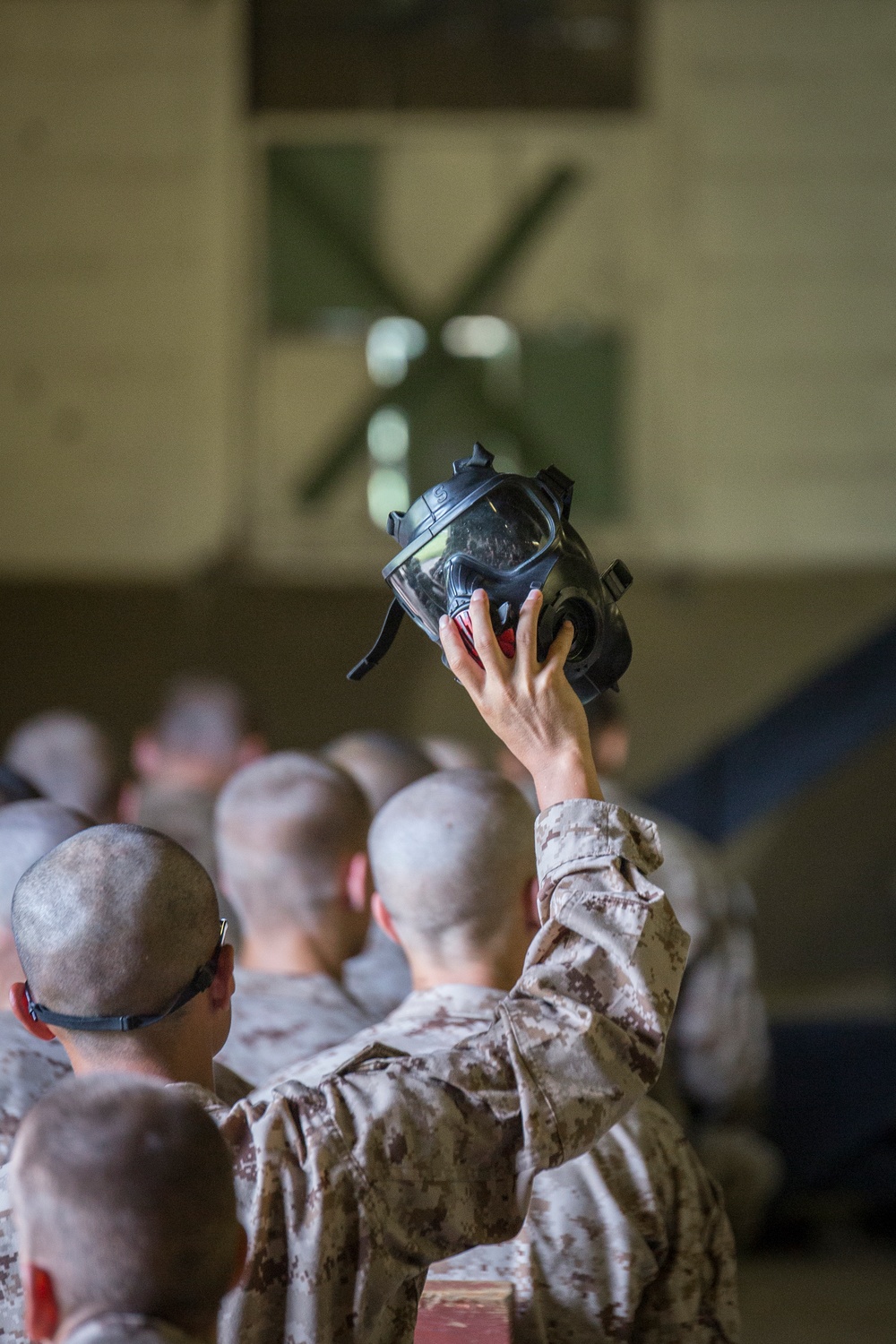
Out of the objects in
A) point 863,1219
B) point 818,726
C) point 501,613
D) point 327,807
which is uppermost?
point 501,613

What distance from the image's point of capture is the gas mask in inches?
61.3

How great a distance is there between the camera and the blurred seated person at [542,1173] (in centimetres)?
185

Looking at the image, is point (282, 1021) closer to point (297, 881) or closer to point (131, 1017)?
point (297, 881)

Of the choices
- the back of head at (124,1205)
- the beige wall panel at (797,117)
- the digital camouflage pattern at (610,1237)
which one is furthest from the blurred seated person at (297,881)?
the beige wall panel at (797,117)

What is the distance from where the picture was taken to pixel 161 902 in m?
1.55

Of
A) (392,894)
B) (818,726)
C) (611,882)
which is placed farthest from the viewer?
(818,726)

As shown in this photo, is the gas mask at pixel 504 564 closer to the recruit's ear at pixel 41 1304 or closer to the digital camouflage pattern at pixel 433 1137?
the digital camouflage pattern at pixel 433 1137

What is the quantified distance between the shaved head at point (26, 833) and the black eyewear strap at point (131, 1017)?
60cm

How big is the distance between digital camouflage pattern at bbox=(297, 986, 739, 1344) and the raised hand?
0.48 m

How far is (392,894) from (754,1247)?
317cm

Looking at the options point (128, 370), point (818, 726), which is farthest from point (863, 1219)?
point (128, 370)

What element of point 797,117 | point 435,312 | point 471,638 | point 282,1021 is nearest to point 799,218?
point 797,117

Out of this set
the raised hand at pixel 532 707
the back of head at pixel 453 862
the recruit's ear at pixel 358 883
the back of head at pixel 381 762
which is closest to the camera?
the raised hand at pixel 532 707

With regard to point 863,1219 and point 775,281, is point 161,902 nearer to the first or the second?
point 863,1219
